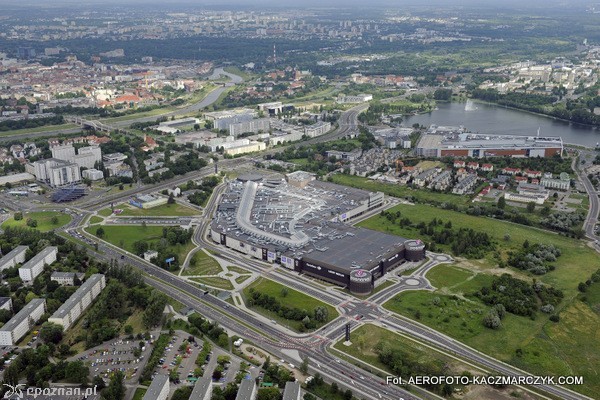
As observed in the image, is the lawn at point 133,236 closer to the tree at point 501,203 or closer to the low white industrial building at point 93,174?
the low white industrial building at point 93,174

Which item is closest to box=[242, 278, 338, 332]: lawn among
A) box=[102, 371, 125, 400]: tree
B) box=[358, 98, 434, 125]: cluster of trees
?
box=[102, 371, 125, 400]: tree

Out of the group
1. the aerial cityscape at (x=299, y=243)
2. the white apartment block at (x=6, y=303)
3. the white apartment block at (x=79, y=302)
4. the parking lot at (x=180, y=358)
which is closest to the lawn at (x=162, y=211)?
the aerial cityscape at (x=299, y=243)

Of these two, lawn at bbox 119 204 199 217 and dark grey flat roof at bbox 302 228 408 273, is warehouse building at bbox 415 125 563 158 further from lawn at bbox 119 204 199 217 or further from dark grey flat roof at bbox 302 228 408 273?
lawn at bbox 119 204 199 217

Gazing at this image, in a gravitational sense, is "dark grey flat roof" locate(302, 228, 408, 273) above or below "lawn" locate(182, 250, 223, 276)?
above

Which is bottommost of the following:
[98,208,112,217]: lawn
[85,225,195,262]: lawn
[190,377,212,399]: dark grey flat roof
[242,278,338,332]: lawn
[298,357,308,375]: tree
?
[98,208,112,217]: lawn

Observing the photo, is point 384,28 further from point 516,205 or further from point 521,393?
point 521,393

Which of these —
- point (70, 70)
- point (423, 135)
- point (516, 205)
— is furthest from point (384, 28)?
point (516, 205)

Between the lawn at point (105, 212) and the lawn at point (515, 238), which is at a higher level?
the lawn at point (515, 238)

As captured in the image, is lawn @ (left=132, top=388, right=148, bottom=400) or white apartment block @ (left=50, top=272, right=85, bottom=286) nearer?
lawn @ (left=132, top=388, right=148, bottom=400)
